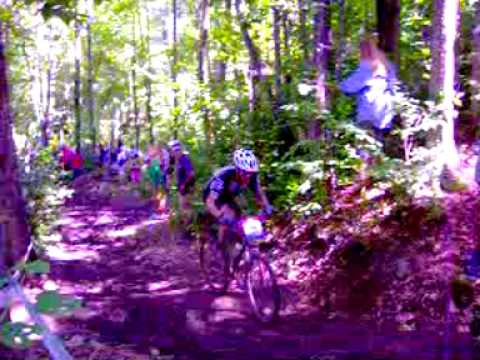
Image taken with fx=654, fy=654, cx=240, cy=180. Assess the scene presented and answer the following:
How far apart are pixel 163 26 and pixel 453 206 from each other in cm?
4592

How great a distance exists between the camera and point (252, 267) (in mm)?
7730

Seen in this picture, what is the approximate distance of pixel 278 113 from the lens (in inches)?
481

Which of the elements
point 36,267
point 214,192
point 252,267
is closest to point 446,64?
point 214,192

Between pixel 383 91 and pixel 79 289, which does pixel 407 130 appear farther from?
pixel 79 289

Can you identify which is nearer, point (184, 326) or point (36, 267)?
point (36, 267)

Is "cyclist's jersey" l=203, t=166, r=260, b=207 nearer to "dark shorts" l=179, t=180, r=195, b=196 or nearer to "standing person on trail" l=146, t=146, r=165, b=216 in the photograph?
"dark shorts" l=179, t=180, r=195, b=196

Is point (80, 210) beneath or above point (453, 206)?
beneath

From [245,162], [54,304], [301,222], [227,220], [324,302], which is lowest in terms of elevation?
[324,302]

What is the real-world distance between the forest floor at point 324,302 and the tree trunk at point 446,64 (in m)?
0.73

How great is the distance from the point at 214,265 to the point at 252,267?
2.57 m

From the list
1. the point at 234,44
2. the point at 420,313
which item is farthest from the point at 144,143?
the point at 420,313

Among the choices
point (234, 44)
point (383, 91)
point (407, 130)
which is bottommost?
point (407, 130)

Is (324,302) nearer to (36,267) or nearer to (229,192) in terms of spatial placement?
(229,192)

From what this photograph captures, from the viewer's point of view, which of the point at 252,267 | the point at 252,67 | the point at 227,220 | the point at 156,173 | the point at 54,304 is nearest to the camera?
the point at 54,304
